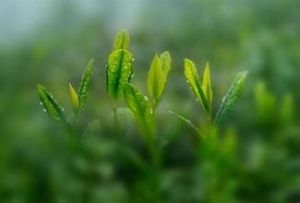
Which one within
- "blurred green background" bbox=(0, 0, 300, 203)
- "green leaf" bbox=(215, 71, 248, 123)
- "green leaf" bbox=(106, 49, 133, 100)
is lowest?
"green leaf" bbox=(215, 71, 248, 123)

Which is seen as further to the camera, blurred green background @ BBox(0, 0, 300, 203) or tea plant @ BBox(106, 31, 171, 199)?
blurred green background @ BBox(0, 0, 300, 203)

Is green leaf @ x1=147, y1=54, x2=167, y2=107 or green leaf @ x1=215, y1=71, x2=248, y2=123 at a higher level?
green leaf @ x1=147, y1=54, x2=167, y2=107

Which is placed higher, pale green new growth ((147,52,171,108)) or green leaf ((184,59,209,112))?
pale green new growth ((147,52,171,108))

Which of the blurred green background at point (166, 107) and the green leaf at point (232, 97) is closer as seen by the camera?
the green leaf at point (232, 97)

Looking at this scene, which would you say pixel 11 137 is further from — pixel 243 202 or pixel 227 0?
pixel 227 0

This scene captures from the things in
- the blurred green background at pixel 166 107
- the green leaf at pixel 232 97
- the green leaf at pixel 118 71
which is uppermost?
the blurred green background at pixel 166 107

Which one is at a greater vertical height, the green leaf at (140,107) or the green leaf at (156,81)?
the green leaf at (156,81)

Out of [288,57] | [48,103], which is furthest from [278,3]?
[48,103]

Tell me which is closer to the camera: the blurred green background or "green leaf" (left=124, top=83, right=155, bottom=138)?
"green leaf" (left=124, top=83, right=155, bottom=138)
